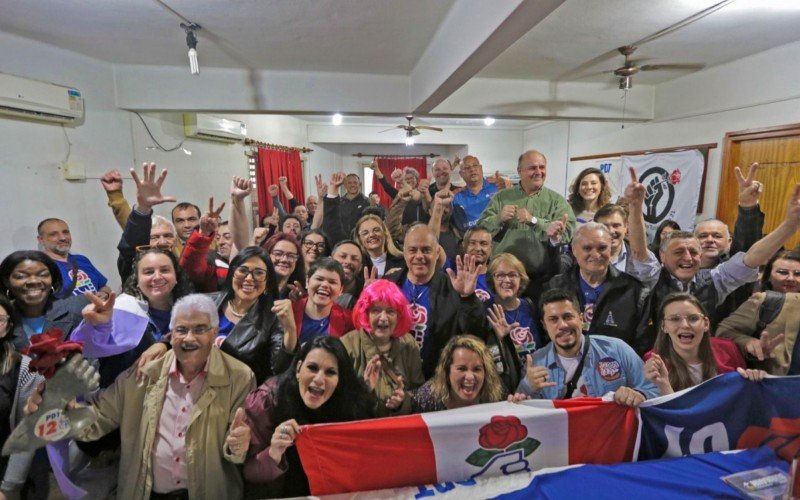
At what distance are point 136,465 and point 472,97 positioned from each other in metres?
4.20

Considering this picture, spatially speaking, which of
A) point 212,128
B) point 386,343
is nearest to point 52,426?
point 386,343

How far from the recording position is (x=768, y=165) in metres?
3.68

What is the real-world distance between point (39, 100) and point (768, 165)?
6338 mm

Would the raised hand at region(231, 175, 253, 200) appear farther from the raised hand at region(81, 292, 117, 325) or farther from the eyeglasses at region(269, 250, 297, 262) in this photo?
the raised hand at region(81, 292, 117, 325)

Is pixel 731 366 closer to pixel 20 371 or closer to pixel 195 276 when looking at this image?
pixel 195 276

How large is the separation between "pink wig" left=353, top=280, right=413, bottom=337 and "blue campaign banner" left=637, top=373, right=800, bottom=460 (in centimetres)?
111

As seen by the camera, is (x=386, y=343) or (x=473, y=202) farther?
(x=473, y=202)

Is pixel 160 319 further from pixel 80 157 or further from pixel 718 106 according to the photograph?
pixel 718 106

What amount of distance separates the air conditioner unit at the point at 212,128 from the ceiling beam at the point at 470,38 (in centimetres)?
264

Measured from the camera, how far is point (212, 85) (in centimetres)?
376

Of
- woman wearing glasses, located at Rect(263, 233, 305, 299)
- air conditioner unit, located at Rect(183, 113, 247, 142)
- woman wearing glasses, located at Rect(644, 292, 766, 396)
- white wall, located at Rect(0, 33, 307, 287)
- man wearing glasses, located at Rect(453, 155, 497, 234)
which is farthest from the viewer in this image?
air conditioner unit, located at Rect(183, 113, 247, 142)

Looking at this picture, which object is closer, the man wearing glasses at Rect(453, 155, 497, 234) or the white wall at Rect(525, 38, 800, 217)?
the white wall at Rect(525, 38, 800, 217)

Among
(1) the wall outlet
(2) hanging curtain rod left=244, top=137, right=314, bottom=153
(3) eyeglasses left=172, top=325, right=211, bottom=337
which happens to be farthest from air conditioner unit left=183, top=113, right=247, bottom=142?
(3) eyeglasses left=172, top=325, right=211, bottom=337

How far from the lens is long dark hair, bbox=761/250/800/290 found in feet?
7.07
